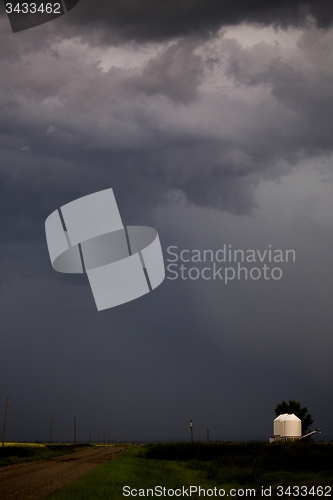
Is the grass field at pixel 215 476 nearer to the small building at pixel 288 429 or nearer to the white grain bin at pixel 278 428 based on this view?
the small building at pixel 288 429

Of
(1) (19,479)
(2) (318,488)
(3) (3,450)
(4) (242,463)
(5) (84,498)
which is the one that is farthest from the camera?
(3) (3,450)

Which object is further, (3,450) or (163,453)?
(3,450)

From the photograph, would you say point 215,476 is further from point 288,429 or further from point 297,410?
point 297,410

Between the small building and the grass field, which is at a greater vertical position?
the grass field

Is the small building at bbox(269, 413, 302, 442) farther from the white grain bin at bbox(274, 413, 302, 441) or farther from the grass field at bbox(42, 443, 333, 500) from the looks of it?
the grass field at bbox(42, 443, 333, 500)

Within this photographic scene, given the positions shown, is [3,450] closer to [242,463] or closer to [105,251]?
[242,463]

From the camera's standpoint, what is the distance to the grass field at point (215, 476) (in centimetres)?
2092

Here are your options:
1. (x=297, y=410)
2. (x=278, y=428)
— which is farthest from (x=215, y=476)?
(x=297, y=410)

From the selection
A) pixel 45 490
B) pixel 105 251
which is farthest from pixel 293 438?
pixel 45 490

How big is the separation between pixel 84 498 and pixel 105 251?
14.8 m

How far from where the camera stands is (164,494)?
20078 mm

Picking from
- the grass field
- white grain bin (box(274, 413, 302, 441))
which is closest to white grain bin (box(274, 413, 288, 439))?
white grain bin (box(274, 413, 302, 441))

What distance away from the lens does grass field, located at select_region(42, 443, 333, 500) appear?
68.6ft

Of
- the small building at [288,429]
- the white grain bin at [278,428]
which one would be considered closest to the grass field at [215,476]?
the small building at [288,429]
